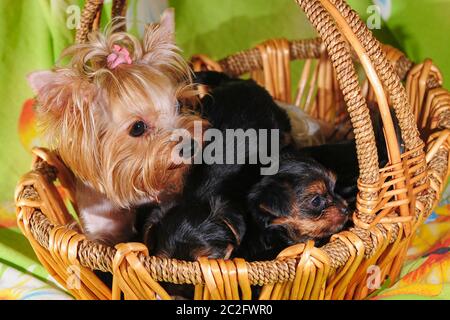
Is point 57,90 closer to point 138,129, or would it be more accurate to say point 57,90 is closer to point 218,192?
point 138,129

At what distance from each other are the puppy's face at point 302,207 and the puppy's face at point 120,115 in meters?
0.31

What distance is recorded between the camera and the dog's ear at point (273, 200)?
1.56 m

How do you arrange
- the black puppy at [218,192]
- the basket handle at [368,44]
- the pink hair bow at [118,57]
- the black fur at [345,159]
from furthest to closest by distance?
the black fur at [345,159], the pink hair bow at [118,57], the black puppy at [218,192], the basket handle at [368,44]

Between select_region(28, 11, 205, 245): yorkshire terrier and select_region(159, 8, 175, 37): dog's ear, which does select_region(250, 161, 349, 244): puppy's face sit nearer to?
select_region(28, 11, 205, 245): yorkshire terrier

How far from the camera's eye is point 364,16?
2529mm

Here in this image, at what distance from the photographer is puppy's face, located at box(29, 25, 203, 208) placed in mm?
1583

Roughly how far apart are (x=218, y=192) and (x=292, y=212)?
0.83 ft

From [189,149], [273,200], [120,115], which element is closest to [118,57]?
[120,115]

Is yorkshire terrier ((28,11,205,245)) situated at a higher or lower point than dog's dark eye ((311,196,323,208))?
higher

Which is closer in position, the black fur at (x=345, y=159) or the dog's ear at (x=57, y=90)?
the dog's ear at (x=57, y=90)

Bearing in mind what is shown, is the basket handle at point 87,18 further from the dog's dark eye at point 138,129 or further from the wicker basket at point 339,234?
the dog's dark eye at point 138,129

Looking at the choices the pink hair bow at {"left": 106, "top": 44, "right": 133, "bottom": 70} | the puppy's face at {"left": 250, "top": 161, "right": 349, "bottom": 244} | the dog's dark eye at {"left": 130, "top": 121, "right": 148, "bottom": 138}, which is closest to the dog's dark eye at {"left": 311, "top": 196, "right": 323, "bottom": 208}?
the puppy's face at {"left": 250, "top": 161, "right": 349, "bottom": 244}

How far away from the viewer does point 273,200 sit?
1.58 metres

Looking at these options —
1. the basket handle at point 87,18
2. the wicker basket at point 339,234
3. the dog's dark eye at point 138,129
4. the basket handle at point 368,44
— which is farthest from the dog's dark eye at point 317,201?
the basket handle at point 87,18
